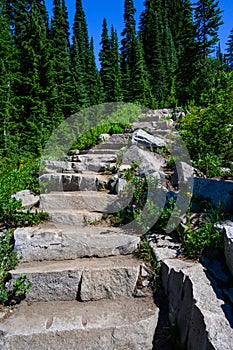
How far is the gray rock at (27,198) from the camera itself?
151 inches

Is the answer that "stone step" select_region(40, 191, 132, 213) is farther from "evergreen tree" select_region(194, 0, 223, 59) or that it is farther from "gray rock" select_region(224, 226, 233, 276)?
"evergreen tree" select_region(194, 0, 223, 59)

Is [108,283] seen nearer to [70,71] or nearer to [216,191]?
[216,191]

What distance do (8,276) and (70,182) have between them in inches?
82.9

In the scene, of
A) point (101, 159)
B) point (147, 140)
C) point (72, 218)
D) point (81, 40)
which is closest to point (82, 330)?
point (72, 218)

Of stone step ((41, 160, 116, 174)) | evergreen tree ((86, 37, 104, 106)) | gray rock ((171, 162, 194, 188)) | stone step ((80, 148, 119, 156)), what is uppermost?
evergreen tree ((86, 37, 104, 106))

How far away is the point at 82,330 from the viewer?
2.12 metres

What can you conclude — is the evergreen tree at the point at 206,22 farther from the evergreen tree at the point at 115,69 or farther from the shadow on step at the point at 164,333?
the shadow on step at the point at 164,333

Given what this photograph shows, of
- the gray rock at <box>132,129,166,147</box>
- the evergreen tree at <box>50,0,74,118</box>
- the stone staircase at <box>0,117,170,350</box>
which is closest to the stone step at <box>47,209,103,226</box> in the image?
the stone staircase at <box>0,117,170,350</box>

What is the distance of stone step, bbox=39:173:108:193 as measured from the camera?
4336mm

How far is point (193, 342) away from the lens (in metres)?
1.87

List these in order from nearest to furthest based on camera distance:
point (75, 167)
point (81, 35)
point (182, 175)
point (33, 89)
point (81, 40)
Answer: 1. point (182, 175)
2. point (75, 167)
3. point (33, 89)
4. point (81, 40)
5. point (81, 35)

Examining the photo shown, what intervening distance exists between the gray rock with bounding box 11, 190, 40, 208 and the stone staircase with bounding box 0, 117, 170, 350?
0.45 meters

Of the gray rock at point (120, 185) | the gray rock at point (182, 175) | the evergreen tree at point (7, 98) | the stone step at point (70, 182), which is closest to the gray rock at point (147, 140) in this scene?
the stone step at point (70, 182)

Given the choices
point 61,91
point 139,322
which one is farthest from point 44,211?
point 61,91
